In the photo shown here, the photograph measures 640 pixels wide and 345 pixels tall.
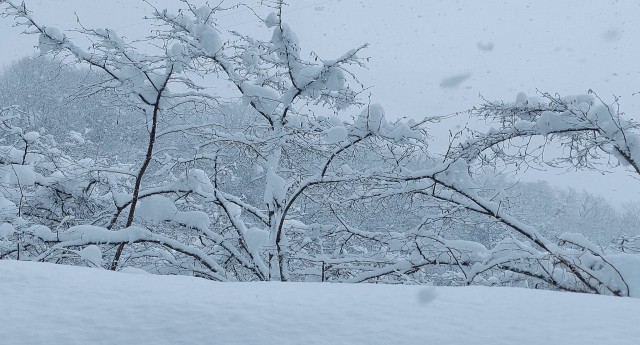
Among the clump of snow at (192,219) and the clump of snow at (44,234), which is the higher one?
the clump of snow at (192,219)

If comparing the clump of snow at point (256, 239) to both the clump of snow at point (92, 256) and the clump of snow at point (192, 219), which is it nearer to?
the clump of snow at point (192, 219)

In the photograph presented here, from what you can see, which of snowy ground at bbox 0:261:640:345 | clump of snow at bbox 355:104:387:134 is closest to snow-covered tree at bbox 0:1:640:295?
clump of snow at bbox 355:104:387:134

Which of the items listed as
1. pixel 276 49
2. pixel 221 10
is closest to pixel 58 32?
pixel 221 10

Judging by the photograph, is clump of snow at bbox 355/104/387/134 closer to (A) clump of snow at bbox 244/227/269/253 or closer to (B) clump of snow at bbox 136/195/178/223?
(A) clump of snow at bbox 244/227/269/253

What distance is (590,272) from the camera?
4.07m

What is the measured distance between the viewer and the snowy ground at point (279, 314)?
124cm

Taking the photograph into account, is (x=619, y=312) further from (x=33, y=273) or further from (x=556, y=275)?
(x=556, y=275)

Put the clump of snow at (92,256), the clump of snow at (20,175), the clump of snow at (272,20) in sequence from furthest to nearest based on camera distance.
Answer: the clump of snow at (20,175), the clump of snow at (272,20), the clump of snow at (92,256)

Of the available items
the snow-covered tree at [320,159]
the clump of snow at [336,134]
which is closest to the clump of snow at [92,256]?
the snow-covered tree at [320,159]

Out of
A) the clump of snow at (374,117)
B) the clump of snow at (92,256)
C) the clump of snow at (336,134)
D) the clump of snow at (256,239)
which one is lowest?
the clump of snow at (92,256)

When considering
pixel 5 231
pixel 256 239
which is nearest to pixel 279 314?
pixel 256 239

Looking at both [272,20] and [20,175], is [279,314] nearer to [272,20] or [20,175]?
[272,20]

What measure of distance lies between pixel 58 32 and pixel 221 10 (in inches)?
59.1

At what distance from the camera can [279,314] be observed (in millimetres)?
1387
